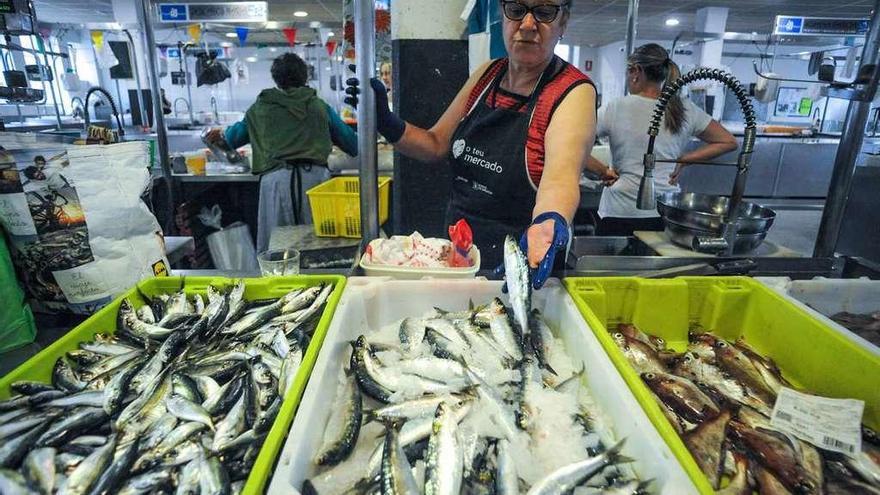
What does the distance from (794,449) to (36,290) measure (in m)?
2.38

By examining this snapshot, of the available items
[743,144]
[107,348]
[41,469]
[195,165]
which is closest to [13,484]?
[41,469]

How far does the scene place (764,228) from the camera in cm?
221

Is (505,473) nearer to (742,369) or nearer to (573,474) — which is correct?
(573,474)

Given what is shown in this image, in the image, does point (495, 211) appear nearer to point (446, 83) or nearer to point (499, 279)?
point (499, 279)

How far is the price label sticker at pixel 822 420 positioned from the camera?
119 cm

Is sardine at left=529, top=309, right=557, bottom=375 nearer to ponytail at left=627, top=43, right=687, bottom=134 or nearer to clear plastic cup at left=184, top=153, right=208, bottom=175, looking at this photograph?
ponytail at left=627, top=43, right=687, bottom=134

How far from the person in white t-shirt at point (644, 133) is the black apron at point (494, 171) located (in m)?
1.25

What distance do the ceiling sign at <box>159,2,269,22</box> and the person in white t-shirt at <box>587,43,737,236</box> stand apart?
5.31 m

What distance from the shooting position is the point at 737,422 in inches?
51.0

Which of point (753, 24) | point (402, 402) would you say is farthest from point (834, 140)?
point (402, 402)

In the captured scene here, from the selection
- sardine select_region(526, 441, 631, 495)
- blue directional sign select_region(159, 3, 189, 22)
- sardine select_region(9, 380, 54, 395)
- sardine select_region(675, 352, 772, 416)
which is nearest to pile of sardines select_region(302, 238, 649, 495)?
sardine select_region(526, 441, 631, 495)

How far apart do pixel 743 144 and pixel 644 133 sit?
4.65ft

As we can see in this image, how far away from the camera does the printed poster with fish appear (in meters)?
1.51

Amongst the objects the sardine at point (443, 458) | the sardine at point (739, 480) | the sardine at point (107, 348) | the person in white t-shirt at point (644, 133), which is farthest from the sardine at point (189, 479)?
the person in white t-shirt at point (644, 133)
